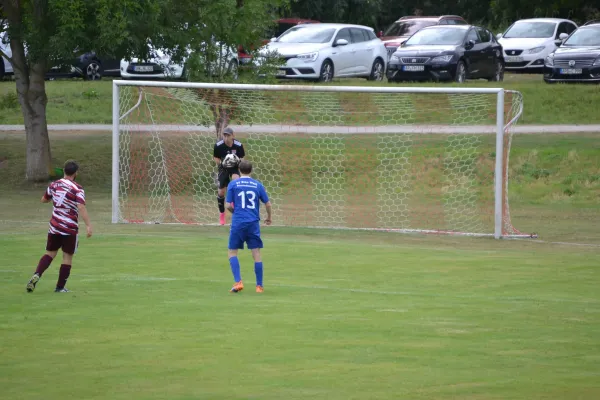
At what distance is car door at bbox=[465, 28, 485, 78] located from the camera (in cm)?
3256

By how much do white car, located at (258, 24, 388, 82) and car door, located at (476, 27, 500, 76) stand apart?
11.1 feet

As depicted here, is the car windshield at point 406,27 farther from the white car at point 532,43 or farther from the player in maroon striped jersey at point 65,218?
the player in maroon striped jersey at point 65,218

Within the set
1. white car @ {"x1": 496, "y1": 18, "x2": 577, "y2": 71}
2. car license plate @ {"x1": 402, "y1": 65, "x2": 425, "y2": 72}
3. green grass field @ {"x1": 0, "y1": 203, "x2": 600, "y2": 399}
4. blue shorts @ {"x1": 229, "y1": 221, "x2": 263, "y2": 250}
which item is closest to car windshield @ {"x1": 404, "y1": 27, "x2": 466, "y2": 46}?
car license plate @ {"x1": 402, "y1": 65, "x2": 425, "y2": 72}

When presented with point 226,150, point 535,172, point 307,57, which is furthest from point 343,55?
point 226,150

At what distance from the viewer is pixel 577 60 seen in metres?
31.5

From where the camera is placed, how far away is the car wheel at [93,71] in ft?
116

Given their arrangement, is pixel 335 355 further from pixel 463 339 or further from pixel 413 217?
pixel 413 217

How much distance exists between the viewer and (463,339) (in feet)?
30.8

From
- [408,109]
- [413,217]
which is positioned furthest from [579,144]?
[413,217]

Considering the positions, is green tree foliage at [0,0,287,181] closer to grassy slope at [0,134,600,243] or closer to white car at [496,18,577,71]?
grassy slope at [0,134,600,243]

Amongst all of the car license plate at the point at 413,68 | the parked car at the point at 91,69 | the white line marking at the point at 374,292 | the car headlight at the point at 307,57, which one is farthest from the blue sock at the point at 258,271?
the parked car at the point at 91,69

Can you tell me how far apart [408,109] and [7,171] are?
10.1 metres

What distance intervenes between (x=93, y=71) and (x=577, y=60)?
16013 millimetres

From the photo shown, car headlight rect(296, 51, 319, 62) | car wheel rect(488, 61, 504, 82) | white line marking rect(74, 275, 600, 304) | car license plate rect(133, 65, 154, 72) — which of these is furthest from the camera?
car wheel rect(488, 61, 504, 82)
